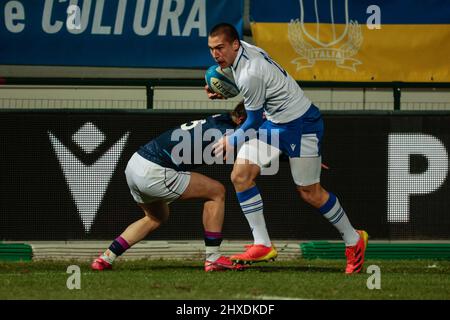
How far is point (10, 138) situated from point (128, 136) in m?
1.26

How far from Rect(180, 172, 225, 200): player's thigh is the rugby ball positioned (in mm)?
779

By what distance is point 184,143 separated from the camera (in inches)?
380

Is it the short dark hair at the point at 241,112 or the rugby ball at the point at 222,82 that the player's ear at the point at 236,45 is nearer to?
the rugby ball at the point at 222,82

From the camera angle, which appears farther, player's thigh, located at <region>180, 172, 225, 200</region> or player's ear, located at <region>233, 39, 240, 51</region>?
player's thigh, located at <region>180, 172, 225, 200</region>

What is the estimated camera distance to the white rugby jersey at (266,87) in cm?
908

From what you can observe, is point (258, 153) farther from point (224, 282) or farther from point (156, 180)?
point (224, 282)

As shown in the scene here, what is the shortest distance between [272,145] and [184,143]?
2.68 feet

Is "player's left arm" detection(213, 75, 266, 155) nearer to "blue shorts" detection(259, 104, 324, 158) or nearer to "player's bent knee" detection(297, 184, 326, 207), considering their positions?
"blue shorts" detection(259, 104, 324, 158)

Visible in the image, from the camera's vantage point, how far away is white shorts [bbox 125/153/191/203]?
952 centimetres

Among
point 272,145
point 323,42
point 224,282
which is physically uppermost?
point 323,42

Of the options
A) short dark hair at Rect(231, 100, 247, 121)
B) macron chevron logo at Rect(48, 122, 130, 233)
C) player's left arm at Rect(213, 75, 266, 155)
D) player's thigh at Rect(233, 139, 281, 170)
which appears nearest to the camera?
player's left arm at Rect(213, 75, 266, 155)

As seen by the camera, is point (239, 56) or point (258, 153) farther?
point (258, 153)

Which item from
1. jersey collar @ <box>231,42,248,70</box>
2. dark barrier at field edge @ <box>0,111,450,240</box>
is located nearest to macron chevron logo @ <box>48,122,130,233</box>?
dark barrier at field edge @ <box>0,111,450,240</box>

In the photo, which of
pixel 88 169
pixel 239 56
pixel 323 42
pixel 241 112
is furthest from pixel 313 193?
pixel 323 42
